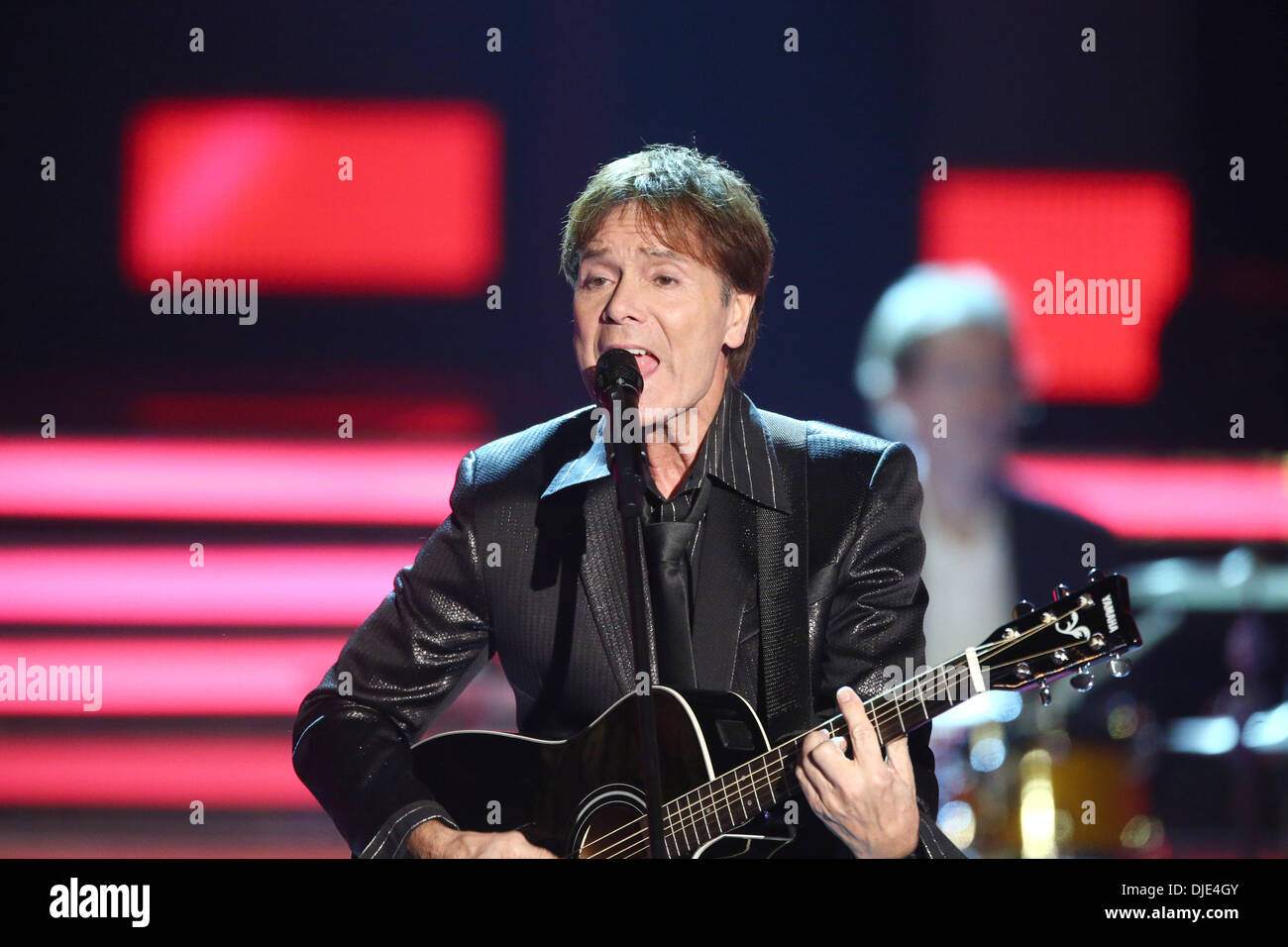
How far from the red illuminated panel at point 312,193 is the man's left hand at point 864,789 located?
7.25 ft

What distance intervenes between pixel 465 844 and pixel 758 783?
1.97ft

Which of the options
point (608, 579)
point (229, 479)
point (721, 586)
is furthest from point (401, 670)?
point (229, 479)

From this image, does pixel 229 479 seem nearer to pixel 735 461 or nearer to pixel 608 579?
pixel 608 579

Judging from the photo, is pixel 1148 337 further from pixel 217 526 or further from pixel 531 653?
pixel 217 526

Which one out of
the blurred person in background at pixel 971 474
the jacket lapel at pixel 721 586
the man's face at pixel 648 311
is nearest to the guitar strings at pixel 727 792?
the jacket lapel at pixel 721 586

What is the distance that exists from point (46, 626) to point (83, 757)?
448 millimetres

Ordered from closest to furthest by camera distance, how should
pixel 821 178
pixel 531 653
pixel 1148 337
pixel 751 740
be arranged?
pixel 751 740 < pixel 531 653 < pixel 821 178 < pixel 1148 337

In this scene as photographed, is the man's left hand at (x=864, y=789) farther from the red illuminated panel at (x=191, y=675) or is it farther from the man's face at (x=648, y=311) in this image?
the red illuminated panel at (x=191, y=675)

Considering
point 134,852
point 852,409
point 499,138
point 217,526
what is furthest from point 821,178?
point 134,852

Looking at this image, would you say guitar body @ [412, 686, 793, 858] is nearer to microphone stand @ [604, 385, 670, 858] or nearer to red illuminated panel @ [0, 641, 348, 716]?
microphone stand @ [604, 385, 670, 858]

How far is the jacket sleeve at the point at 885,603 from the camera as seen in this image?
2441 millimetres

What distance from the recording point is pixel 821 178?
12.2ft

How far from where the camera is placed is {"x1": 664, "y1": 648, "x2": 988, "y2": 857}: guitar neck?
86.2 inches

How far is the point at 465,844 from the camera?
2.38 metres
